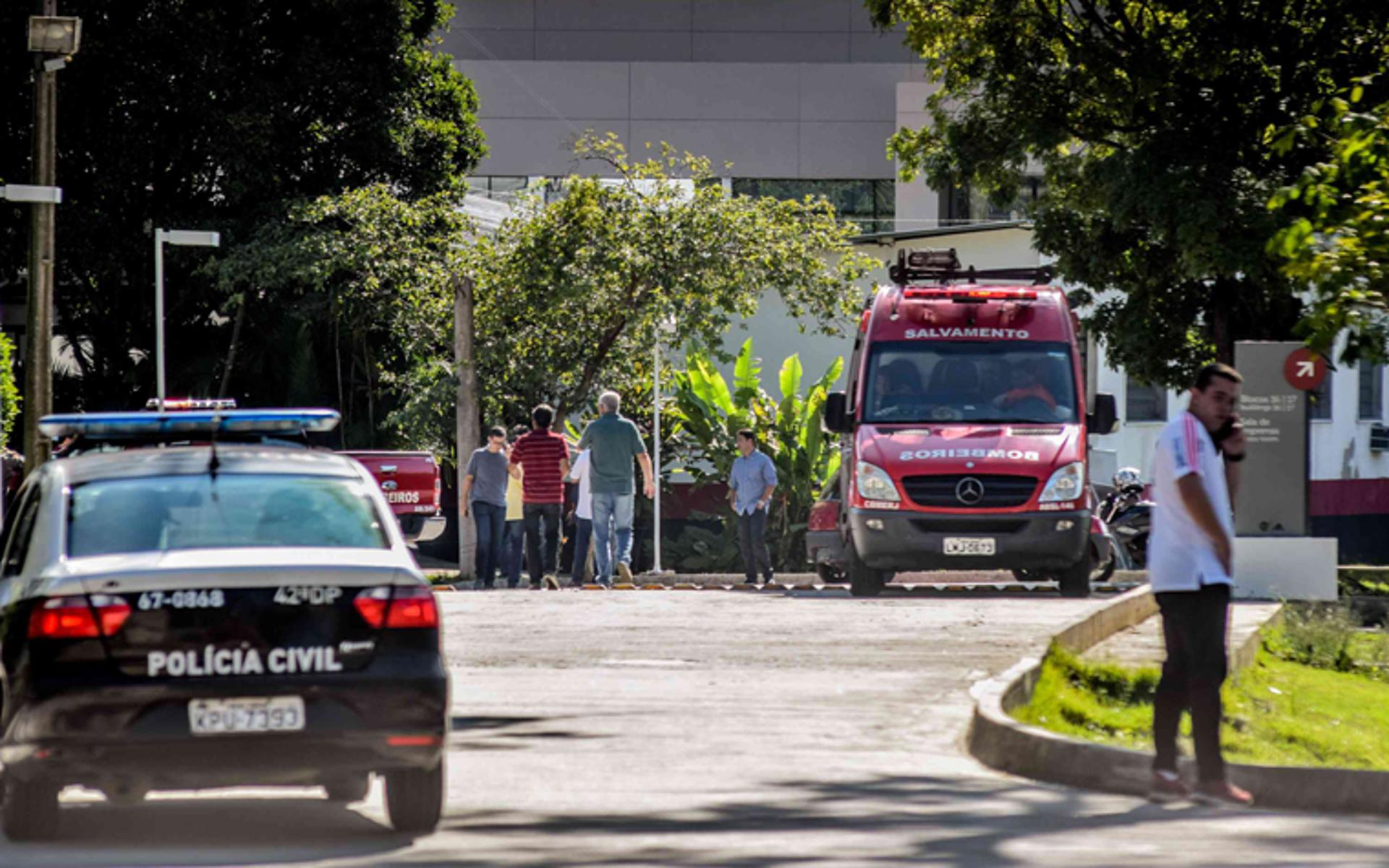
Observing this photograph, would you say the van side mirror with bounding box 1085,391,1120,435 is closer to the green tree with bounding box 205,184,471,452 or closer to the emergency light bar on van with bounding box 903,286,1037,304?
the emergency light bar on van with bounding box 903,286,1037,304

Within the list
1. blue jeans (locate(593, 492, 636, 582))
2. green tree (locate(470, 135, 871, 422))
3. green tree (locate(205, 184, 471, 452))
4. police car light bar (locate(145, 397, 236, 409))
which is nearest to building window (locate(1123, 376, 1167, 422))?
green tree (locate(470, 135, 871, 422))

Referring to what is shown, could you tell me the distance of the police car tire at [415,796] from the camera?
29.3 ft

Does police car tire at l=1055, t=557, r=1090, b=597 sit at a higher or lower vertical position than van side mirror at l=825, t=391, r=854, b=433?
lower

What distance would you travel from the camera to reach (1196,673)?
399 inches

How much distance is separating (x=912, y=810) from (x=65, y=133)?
113 feet

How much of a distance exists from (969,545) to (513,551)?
6268 mm

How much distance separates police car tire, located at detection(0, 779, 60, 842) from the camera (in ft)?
28.6

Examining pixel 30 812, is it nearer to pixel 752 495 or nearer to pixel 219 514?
pixel 219 514

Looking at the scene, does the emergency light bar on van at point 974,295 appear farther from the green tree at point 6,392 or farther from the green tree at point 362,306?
the green tree at point 6,392

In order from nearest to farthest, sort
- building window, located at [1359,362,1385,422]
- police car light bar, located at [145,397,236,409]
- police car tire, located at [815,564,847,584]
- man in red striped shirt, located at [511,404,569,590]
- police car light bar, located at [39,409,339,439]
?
police car light bar, located at [39,409,339,439]
police car light bar, located at [145,397,236,409]
man in red striped shirt, located at [511,404,569,590]
police car tire, located at [815,564,847,584]
building window, located at [1359,362,1385,422]

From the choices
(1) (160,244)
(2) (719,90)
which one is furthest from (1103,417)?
(2) (719,90)

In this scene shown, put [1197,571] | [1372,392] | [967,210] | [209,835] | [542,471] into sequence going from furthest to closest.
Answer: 1. [967,210]
2. [1372,392]
3. [542,471]
4. [1197,571]
5. [209,835]

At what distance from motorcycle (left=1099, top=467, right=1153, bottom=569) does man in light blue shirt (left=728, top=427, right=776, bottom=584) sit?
5161 millimetres

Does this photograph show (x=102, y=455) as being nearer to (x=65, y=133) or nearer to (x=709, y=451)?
(x=709, y=451)
